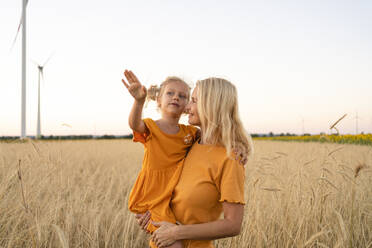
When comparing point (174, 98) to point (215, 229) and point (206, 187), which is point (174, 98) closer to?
point (206, 187)

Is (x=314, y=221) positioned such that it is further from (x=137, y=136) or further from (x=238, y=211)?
(x=137, y=136)

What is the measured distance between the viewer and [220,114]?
5.35 ft

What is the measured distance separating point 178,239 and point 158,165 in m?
0.50

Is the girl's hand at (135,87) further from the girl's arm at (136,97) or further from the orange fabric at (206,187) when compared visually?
the orange fabric at (206,187)

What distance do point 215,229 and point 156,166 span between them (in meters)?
0.58

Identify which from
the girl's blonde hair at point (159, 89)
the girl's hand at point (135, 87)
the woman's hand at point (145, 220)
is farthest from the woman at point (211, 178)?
the girl's blonde hair at point (159, 89)

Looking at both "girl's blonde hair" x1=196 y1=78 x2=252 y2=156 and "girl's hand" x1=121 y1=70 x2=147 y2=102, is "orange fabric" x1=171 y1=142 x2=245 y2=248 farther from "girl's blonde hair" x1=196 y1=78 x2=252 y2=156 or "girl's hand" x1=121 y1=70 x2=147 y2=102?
"girl's hand" x1=121 y1=70 x2=147 y2=102

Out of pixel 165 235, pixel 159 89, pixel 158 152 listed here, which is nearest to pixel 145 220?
pixel 165 235

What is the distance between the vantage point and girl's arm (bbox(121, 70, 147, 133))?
1.73m

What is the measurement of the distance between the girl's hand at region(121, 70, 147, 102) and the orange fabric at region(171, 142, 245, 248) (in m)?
0.48

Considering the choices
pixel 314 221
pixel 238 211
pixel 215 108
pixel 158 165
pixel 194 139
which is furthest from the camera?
pixel 314 221

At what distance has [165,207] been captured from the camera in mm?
1716

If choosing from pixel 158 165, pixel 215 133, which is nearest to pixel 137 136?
pixel 158 165

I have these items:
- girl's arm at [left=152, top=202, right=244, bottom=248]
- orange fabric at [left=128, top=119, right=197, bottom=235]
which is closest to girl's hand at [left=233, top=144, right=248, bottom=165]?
girl's arm at [left=152, top=202, right=244, bottom=248]
